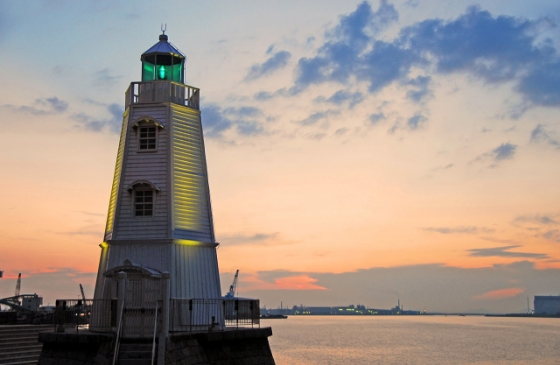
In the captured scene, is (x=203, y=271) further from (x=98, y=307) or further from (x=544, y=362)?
(x=544, y=362)

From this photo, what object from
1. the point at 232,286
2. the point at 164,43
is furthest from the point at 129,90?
the point at 232,286

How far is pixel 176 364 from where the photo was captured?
21.4 metres

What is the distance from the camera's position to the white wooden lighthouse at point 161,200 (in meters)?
27.0

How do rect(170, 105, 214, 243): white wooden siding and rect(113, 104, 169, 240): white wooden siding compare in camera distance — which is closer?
rect(113, 104, 169, 240): white wooden siding

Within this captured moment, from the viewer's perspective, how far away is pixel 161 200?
2748cm

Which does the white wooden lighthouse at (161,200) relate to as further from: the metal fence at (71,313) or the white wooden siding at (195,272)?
the metal fence at (71,313)

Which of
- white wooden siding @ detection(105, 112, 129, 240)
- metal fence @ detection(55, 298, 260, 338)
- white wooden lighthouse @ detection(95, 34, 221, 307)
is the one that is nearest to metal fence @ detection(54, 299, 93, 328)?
metal fence @ detection(55, 298, 260, 338)

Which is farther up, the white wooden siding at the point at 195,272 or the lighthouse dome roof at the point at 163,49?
the lighthouse dome roof at the point at 163,49

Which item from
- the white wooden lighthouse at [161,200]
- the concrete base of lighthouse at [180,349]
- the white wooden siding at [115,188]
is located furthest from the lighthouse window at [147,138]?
the concrete base of lighthouse at [180,349]

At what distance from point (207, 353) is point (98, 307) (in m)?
6.07

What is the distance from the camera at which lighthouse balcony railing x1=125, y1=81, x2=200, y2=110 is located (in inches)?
1151

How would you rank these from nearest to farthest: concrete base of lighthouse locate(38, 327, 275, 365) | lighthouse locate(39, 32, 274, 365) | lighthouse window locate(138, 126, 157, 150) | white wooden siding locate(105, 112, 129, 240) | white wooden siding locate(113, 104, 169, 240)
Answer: concrete base of lighthouse locate(38, 327, 275, 365) < lighthouse locate(39, 32, 274, 365) < white wooden siding locate(113, 104, 169, 240) < white wooden siding locate(105, 112, 129, 240) < lighthouse window locate(138, 126, 157, 150)

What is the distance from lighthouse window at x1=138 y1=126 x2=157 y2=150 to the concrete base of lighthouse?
29.6ft

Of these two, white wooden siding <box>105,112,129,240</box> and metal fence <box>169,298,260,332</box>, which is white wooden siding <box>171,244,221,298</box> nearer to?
metal fence <box>169,298,260,332</box>
